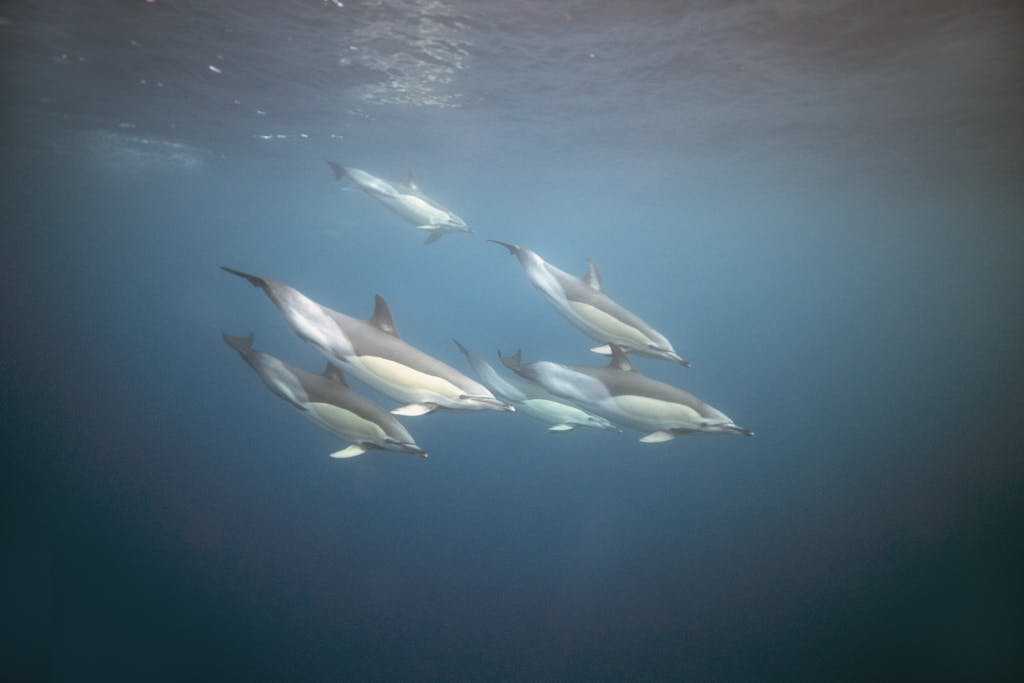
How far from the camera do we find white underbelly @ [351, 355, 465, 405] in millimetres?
4379

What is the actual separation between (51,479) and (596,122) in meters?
22.9

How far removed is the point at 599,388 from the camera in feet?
16.1

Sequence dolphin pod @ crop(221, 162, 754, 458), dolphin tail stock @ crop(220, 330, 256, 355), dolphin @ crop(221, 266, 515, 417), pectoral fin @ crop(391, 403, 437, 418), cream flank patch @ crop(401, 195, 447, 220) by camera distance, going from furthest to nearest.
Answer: cream flank patch @ crop(401, 195, 447, 220) → dolphin tail stock @ crop(220, 330, 256, 355) → dolphin pod @ crop(221, 162, 754, 458) → dolphin @ crop(221, 266, 515, 417) → pectoral fin @ crop(391, 403, 437, 418)

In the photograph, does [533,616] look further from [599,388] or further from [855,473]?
[855,473]

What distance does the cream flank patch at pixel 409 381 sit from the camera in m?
4.38

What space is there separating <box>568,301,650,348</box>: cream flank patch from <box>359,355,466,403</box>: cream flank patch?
1737mm

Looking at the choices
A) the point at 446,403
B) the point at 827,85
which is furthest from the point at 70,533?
the point at 827,85

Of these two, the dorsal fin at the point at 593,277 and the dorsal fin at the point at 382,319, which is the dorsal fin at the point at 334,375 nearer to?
the dorsal fin at the point at 382,319

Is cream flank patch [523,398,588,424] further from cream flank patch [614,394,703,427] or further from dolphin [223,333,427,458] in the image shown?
dolphin [223,333,427,458]

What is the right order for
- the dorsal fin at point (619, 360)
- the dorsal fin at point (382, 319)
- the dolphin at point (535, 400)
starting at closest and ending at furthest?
the dorsal fin at point (382, 319), the dorsal fin at point (619, 360), the dolphin at point (535, 400)

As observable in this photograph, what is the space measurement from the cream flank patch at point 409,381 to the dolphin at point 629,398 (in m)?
0.81

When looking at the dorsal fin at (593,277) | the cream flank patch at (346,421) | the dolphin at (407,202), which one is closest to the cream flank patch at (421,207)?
the dolphin at (407,202)

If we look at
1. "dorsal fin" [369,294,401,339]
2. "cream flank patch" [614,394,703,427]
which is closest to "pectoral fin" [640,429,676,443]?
"cream flank patch" [614,394,703,427]

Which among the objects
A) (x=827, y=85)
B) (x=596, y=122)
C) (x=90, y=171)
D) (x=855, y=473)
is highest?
(x=827, y=85)
